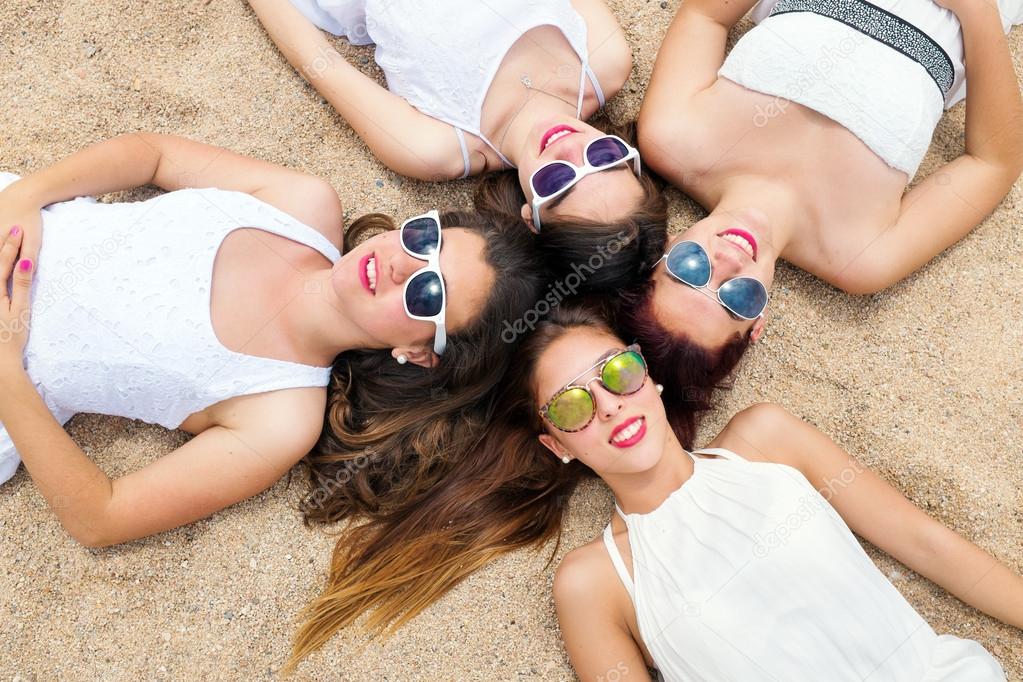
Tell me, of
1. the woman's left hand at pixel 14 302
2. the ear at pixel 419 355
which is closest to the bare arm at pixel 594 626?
the ear at pixel 419 355

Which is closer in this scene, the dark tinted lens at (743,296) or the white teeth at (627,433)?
the white teeth at (627,433)

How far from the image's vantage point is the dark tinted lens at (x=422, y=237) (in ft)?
8.04

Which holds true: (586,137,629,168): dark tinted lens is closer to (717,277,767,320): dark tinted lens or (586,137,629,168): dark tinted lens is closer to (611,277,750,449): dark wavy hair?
(611,277,750,449): dark wavy hair

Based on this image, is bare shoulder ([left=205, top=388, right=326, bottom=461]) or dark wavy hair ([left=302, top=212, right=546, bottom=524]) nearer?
bare shoulder ([left=205, top=388, right=326, bottom=461])

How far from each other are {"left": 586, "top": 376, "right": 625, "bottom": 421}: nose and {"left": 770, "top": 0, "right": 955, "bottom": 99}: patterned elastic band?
168 cm

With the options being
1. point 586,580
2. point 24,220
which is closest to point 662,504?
point 586,580

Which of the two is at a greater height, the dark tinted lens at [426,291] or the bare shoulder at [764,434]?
the dark tinted lens at [426,291]

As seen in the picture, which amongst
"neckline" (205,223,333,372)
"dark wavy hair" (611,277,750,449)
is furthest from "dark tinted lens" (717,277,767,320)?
"neckline" (205,223,333,372)

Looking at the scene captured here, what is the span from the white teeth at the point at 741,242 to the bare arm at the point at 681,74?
48 centimetres

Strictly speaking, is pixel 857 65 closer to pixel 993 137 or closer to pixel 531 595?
pixel 993 137

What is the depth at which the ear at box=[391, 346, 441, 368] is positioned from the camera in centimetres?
261

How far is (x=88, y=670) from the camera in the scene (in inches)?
112

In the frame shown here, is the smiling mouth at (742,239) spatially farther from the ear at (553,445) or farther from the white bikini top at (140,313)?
the white bikini top at (140,313)

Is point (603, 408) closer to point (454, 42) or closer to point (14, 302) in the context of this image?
point (454, 42)
